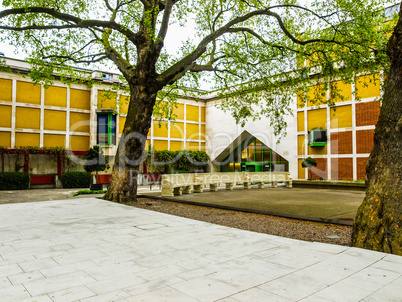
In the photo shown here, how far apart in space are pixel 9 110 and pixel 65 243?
2238 centimetres

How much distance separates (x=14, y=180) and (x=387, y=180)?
2107 centimetres

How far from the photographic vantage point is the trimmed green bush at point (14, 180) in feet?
61.8

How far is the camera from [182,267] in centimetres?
376

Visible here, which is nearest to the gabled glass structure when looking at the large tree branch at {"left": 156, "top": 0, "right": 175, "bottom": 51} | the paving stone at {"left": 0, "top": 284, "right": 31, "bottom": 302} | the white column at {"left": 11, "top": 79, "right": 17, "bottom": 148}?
the large tree branch at {"left": 156, "top": 0, "right": 175, "bottom": 51}

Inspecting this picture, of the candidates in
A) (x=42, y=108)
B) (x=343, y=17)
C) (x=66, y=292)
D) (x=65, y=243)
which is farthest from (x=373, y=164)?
(x=42, y=108)

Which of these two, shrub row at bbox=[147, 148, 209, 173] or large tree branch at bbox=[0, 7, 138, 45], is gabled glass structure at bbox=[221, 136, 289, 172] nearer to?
shrub row at bbox=[147, 148, 209, 173]

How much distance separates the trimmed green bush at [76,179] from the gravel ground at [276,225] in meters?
14.7

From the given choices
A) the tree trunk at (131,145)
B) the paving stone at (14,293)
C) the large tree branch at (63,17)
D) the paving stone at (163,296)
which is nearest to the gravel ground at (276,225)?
the tree trunk at (131,145)

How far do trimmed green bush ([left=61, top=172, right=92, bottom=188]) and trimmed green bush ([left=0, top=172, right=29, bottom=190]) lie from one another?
2.42m

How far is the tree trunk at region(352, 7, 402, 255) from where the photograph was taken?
4.50m

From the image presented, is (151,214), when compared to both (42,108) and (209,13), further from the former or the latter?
(42,108)

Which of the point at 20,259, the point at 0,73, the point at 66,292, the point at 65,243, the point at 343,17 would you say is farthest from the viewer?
the point at 0,73

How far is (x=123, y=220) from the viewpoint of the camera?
717 cm

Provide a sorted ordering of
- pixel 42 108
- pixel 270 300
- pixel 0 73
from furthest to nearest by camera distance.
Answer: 1. pixel 42 108
2. pixel 0 73
3. pixel 270 300
